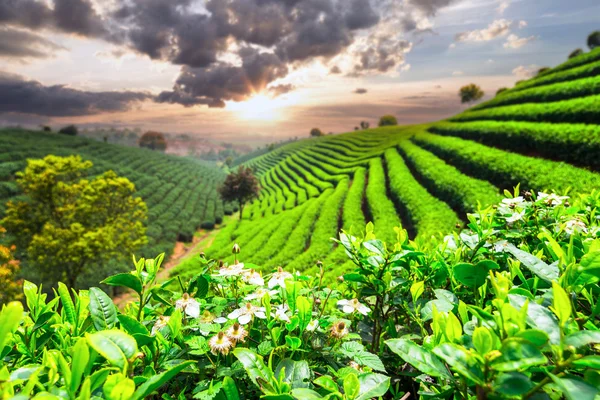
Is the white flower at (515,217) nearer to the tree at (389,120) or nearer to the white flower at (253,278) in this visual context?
the white flower at (253,278)

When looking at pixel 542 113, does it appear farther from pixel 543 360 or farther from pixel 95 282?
pixel 95 282

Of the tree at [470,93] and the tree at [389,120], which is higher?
the tree at [470,93]

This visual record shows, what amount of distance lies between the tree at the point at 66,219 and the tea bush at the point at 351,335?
19519mm

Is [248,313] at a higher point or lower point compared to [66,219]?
higher

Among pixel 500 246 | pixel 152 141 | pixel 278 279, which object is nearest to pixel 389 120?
pixel 152 141

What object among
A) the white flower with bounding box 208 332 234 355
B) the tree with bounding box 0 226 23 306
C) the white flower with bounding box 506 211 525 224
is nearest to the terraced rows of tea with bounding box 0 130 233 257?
the tree with bounding box 0 226 23 306

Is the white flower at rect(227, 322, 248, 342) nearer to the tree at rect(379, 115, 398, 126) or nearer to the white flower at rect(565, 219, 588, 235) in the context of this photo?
the white flower at rect(565, 219, 588, 235)

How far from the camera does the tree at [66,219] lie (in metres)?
17.6

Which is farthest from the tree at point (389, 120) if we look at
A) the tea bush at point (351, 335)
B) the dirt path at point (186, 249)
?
the tea bush at point (351, 335)

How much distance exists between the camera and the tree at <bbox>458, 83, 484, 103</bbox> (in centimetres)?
7856

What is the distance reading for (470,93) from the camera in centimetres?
7950

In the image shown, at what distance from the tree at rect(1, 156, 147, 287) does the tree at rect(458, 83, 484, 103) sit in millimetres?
85858

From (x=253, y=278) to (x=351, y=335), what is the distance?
0.57 meters

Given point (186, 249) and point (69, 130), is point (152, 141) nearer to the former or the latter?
point (69, 130)
